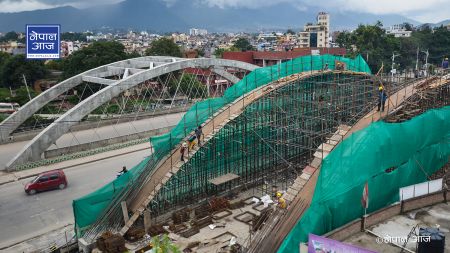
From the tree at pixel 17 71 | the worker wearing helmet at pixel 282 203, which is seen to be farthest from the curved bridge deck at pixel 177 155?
the tree at pixel 17 71

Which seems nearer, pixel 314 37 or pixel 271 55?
pixel 271 55

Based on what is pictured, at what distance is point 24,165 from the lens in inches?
990

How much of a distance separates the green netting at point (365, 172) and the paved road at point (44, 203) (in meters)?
10.6

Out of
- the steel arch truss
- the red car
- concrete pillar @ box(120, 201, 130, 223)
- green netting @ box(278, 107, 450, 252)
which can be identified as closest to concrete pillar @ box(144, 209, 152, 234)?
concrete pillar @ box(120, 201, 130, 223)

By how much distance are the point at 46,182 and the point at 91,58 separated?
126ft

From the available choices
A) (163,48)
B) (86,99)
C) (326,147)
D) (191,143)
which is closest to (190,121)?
(191,143)

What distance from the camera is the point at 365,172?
44.8ft

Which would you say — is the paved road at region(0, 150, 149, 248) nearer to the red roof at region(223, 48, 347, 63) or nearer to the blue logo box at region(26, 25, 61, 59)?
the blue logo box at region(26, 25, 61, 59)

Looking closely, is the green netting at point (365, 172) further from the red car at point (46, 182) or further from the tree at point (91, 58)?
the tree at point (91, 58)

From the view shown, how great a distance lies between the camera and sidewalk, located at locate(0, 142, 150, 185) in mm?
23809

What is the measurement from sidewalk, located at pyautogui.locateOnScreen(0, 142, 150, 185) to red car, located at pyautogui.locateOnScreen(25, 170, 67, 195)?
10.1 feet

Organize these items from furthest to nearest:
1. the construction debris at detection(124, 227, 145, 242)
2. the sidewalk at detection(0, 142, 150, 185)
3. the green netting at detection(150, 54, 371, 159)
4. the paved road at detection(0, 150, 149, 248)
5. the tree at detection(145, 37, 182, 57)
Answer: the tree at detection(145, 37, 182, 57) → the sidewalk at detection(0, 142, 150, 185) → the green netting at detection(150, 54, 371, 159) → the paved road at detection(0, 150, 149, 248) → the construction debris at detection(124, 227, 145, 242)

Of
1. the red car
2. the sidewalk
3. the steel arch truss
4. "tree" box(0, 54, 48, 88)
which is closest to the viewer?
the red car

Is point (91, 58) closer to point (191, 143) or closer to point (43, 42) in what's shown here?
point (43, 42)
